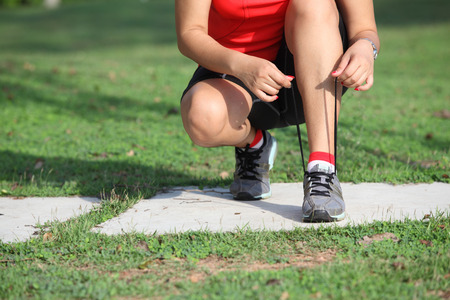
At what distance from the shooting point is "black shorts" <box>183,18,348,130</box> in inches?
112

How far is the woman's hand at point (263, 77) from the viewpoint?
91.8 inches

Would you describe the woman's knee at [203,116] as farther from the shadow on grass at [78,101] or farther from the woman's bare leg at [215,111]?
the shadow on grass at [78,101]

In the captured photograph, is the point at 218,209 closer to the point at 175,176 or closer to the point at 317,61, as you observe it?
the point at 317,61

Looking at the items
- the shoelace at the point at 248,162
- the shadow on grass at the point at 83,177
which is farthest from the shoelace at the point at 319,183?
the shadow on grass at the point at 83,177

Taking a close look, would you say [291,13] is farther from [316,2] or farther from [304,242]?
[304,242]

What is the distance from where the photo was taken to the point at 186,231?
2.53 m

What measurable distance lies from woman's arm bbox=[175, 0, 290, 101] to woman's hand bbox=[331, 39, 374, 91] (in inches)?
11.2

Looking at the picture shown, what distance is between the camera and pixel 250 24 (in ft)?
9.29

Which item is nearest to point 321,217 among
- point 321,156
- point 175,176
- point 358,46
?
point 321,156

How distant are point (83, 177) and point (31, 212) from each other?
3.02ft

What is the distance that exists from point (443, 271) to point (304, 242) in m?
0.61

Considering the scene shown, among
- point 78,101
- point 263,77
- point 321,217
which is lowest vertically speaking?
point 321,217

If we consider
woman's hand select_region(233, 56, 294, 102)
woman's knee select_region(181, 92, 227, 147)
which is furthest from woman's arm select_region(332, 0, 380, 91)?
woman's knee select_region(181, 92, 227, 147)

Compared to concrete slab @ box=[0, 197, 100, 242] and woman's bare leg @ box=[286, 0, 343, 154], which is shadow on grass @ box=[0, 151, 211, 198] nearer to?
concrete slab @ box=[0, 197, 100, 242]
